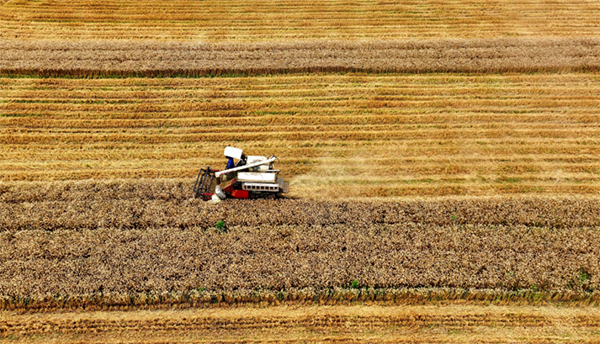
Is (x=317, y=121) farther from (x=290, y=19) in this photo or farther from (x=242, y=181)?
(x=290, y=19)

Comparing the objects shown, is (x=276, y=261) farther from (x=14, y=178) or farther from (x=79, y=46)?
(x=79, y=46)

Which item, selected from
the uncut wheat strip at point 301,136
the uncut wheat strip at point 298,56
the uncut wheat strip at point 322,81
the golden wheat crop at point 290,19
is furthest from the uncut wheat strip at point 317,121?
the golden wheat crop at point 290,19

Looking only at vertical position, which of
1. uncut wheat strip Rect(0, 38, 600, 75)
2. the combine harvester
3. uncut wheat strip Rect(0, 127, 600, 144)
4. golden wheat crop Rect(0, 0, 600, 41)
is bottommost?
the combine harvester

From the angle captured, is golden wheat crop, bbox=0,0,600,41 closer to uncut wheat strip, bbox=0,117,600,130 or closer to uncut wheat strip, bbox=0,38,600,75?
uncut wheat strip, bbox=0,38,600,75

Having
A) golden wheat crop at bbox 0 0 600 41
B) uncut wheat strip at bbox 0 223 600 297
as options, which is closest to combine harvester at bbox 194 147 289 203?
uncut wheat strip at bbox 0 223 600 297

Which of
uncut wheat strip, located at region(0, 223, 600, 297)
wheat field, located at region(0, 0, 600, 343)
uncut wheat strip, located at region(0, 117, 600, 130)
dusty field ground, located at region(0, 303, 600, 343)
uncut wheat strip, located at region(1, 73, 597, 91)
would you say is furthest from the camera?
uncut wheat strip, located at region(1, 73, 597, 91)

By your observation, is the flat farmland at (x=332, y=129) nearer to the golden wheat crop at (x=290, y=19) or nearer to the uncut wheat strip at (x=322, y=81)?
the uncut wheat strip at (x=322, y=81)
